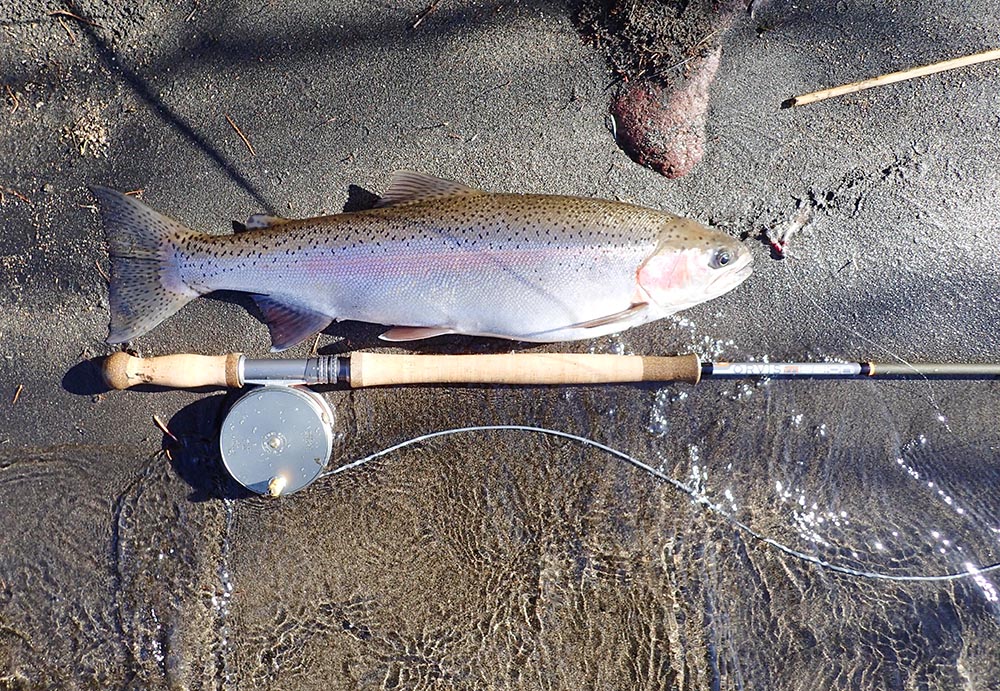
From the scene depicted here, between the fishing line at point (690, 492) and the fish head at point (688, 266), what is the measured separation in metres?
0.68

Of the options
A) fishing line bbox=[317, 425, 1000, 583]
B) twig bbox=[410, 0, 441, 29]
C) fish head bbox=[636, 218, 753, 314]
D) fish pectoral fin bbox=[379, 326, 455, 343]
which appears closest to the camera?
fish head bbox=[636, 218, 753, 314]

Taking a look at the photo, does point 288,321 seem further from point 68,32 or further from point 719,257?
point 719,257

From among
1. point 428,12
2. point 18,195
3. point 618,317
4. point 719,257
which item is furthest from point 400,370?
point 18,195

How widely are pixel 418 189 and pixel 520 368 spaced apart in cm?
82

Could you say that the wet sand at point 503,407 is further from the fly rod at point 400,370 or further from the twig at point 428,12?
the fly rod at point 400,370

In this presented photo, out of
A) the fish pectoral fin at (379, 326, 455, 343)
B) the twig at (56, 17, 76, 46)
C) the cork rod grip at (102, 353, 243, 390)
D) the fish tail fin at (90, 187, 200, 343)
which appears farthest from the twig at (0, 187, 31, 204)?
the fish pectoral fin at (379, 326, 455, 343)

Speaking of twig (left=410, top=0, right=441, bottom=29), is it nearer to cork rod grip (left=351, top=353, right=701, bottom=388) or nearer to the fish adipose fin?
the fish adipose fin

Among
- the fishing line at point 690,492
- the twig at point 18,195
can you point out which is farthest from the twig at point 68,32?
the fishing line at point 690,492

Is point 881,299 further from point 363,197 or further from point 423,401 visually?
point 363,197

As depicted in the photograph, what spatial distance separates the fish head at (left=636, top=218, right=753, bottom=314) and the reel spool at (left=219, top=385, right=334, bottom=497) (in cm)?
140

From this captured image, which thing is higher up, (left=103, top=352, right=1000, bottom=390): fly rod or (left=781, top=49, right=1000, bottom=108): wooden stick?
(left=781, top=49, right=1000, bottom=108): wooden stick

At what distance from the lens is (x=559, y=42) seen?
2.58m

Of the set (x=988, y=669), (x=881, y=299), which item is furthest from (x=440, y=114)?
(x=988, y=669)

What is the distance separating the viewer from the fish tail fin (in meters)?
2.44
